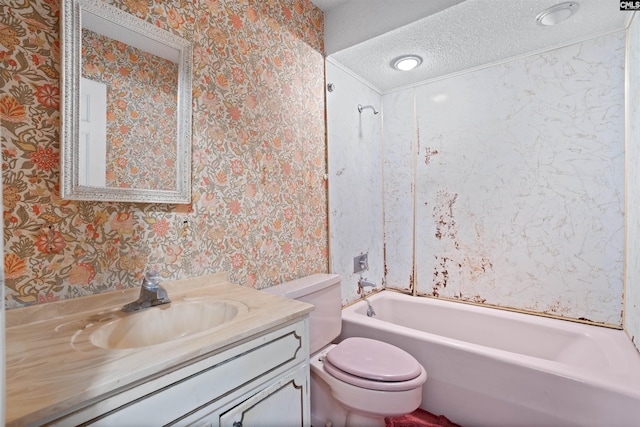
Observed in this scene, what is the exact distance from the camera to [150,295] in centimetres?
99

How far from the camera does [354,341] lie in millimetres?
1551

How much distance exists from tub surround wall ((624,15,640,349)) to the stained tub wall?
3.3 inches

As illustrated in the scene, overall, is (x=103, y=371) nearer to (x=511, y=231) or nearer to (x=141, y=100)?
(x=141, y=100)

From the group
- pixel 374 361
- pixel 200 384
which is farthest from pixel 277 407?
pixel 374 361

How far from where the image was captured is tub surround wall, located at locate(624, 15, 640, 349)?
1365 mm

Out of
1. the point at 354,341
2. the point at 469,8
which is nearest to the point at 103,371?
the point at 354,341

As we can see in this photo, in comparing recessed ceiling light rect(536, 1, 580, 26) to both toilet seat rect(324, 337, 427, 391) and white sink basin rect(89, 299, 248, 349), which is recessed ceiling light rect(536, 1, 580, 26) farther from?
white sink basin rect(89, 299, 248, 349)

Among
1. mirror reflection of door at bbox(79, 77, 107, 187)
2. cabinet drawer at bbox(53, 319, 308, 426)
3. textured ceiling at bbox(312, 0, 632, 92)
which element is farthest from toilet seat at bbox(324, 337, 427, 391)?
textured ceiling at bbox(312, 0, 632, 92)

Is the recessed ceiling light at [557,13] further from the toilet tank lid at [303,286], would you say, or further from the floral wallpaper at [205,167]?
the toilet tank lid at [303,286]

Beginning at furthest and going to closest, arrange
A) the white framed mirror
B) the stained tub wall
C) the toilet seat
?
1. the stained tub wall
2. the toilet seat
3. the white framed mirror

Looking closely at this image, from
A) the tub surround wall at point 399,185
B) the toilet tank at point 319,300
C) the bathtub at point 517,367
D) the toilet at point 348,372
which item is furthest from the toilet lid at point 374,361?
the tub surround wall at point 399,185

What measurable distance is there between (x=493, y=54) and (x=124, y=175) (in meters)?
2.15

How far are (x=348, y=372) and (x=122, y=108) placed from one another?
4.46ft

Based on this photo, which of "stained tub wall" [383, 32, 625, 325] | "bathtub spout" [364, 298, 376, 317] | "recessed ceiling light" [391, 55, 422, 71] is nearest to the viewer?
"stained tub wall" [383, 32, 625, 325]
